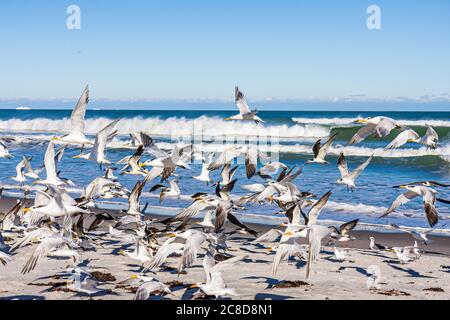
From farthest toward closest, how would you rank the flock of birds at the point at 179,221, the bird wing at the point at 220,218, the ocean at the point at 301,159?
the ocean at the point at 301,159 → the bird wing at the point at 220,218 → the flock of birds at the point at 179,221

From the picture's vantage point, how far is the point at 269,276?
374 inches

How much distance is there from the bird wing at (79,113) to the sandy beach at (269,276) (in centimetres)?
226

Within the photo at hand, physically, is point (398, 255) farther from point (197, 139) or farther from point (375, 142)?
point (197, 139)

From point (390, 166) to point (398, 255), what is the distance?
Answer: 16802mm

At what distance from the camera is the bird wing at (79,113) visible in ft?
34.8

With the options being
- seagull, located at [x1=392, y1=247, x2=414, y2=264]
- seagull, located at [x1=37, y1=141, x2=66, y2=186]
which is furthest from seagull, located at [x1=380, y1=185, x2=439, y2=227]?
seagull, located at [x1=37, y1=141, x2=66, y2=186]

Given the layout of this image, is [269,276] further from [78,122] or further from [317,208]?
[78,122]

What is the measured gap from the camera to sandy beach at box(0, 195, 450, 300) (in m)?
8.45

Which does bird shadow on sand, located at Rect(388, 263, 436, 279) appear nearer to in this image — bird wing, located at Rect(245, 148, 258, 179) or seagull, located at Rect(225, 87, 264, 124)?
bird wing, located at Rect(245, 148, 258, 179)

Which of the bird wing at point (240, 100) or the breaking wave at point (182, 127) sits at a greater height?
the bird wing at point (240, 100)

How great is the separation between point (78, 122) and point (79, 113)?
10.7 inches

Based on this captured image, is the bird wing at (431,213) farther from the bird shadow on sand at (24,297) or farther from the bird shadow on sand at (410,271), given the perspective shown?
the bird shadow on sand at (24,297)

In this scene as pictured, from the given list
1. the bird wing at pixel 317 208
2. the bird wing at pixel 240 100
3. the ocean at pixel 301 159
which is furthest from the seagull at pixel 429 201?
the bird wing at pixel 240 100
